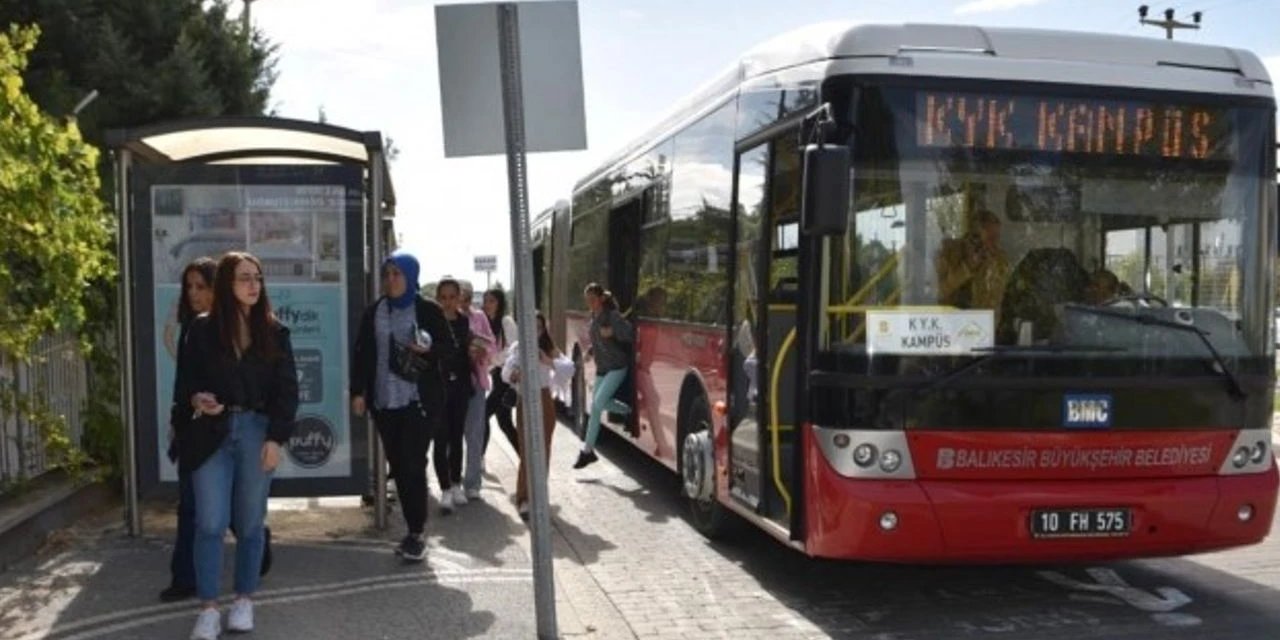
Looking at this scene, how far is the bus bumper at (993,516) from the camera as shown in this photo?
6008 millimetres

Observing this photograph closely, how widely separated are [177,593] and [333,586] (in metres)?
0.78

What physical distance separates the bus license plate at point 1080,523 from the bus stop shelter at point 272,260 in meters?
4.04

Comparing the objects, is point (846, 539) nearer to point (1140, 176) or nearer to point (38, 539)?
point (1140, 176)

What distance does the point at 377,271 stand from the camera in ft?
27.0

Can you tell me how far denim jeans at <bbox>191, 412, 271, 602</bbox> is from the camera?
18.5 ft

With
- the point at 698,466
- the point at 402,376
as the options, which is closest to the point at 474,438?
the point at 698,466

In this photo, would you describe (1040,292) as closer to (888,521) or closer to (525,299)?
(888,521)

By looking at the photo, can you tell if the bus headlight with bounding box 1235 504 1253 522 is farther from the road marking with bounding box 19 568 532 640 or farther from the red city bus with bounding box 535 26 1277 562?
the road marking with bounding box 19 568 532 640

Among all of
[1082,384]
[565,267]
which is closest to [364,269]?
[1082,384]

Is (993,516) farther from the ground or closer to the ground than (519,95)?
closer to the ground

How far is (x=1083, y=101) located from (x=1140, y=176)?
478 mm

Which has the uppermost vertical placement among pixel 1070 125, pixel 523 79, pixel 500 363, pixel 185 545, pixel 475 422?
pixel 523 79

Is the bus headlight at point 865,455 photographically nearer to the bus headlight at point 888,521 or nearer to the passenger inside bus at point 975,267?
the bus headlight at point 888,521

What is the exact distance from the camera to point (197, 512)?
566 cm
